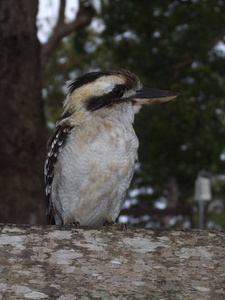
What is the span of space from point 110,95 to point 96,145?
420 millimetres

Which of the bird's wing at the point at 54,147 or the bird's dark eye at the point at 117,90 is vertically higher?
the bird's dark eye at the point at 117,90

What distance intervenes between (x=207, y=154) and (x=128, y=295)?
1035cm

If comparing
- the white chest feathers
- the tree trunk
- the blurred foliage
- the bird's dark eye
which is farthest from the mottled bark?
the blurred foliage

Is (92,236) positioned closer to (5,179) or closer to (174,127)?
(5,179)

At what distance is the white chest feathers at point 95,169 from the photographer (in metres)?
3.52

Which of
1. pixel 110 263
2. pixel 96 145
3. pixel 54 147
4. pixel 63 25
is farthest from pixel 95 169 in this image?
pixel 63 25

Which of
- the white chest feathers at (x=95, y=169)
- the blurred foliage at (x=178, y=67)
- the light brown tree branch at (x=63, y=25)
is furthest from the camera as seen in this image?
the light brown tree branch at (x=63, y=25)

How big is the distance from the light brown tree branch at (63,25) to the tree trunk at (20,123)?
3.09 m

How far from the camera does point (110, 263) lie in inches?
89.2

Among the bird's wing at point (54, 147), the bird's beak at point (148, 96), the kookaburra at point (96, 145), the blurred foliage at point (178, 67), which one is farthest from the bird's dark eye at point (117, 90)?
the blurred foliage at point (178, 67)

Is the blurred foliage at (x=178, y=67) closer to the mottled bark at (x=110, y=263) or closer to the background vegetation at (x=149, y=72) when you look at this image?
the background vegetation at (x=149, y=72)

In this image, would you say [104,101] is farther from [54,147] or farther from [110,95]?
[54,147]

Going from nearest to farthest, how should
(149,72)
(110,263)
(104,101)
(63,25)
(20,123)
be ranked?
1. (110,263)
2. (104,101)
3. (20,123)
4. (149,72)
5. (63,25)

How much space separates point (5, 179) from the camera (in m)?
7.96
